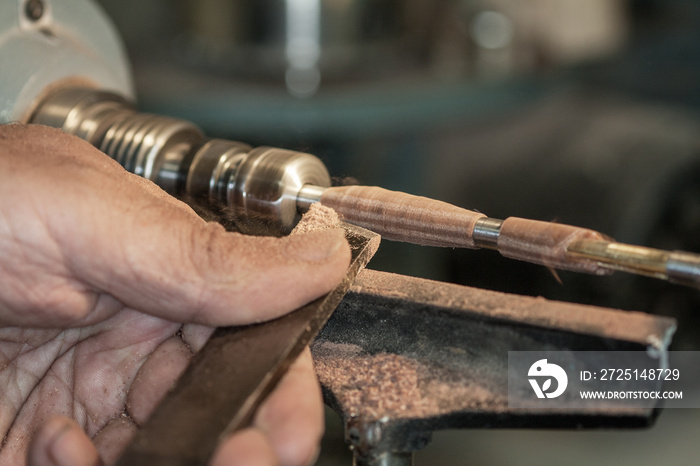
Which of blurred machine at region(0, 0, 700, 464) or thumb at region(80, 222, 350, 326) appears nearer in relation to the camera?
thumb at region(80, 222, 350, 326)

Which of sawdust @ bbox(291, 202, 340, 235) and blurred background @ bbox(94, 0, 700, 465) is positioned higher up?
blurred background @ bbox(94, 0, 700, 465)

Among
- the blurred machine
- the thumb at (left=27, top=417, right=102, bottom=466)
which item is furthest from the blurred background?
the thumb at (left=27, top=417, right=102, bottom=466)

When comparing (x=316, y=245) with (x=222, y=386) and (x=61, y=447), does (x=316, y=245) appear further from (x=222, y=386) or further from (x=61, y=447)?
(x=61, y=447)

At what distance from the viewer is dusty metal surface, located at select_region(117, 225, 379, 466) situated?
0.43 meters

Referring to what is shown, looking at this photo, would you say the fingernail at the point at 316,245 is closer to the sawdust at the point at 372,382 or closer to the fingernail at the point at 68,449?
the sawdust at the point at 372,382

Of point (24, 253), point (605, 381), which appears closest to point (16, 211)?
point (24, 253)

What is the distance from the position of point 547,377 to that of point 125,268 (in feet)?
1.12

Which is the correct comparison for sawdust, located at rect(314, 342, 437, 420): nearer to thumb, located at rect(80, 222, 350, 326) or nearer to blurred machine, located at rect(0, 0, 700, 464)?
thumb, located at rect(80, 222, 350, 326)

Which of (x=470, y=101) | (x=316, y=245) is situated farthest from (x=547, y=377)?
(x=470, y=101)

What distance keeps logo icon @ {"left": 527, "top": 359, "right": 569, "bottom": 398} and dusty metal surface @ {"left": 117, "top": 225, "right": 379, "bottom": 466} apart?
168 mm

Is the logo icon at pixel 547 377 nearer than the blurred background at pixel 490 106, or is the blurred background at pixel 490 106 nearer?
the logo icon at pixel 547 377

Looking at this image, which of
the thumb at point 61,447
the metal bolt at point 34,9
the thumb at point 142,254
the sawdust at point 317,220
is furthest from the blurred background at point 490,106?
the thumb at point 61,447

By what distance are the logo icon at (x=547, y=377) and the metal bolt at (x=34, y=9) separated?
693 mm

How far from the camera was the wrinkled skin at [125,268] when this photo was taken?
487 millimetres
